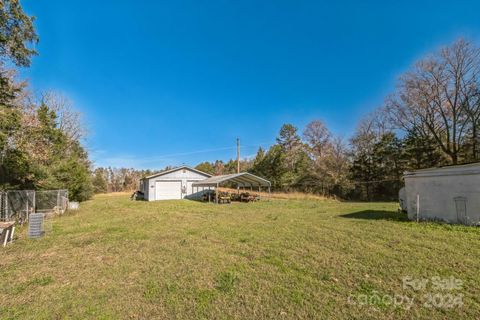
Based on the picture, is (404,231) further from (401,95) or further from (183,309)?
(401,95)

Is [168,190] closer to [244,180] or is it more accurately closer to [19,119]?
[244,180]

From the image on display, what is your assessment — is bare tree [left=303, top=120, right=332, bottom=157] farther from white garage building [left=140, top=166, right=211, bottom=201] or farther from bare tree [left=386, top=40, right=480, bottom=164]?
white garage building [left=140, top=166, right=211, bottom=201]

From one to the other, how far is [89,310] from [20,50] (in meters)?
10.3

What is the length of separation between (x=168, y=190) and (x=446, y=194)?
20.4 m

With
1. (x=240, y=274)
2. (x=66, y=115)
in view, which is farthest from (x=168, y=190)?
(x=240, y=274)

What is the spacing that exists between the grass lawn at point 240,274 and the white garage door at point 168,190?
15.4 metres

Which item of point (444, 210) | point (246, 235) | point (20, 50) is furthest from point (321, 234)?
point (20, 50)

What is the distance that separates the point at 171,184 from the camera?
2281 cm

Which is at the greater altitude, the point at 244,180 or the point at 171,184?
the point at 244,180

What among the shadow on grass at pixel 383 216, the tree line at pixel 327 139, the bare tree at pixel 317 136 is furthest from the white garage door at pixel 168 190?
the bare tree at pixel 317 136

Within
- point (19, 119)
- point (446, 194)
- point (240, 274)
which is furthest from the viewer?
point (19, 119)

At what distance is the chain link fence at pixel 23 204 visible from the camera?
9.24m

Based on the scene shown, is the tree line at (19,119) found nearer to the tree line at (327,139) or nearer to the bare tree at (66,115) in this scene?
the tree line at (327,139)

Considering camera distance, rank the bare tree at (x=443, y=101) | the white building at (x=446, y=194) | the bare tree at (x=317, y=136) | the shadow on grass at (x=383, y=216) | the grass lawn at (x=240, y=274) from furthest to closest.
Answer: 1. the bare tree at (x=317, y=136)
2. the bare tree at (x=443, y=101)
3. the shadow on grass at (x=383, y=216)
4. the white building at (x=446, y=194)
5. the grass lawn at (x=240, y=274)
